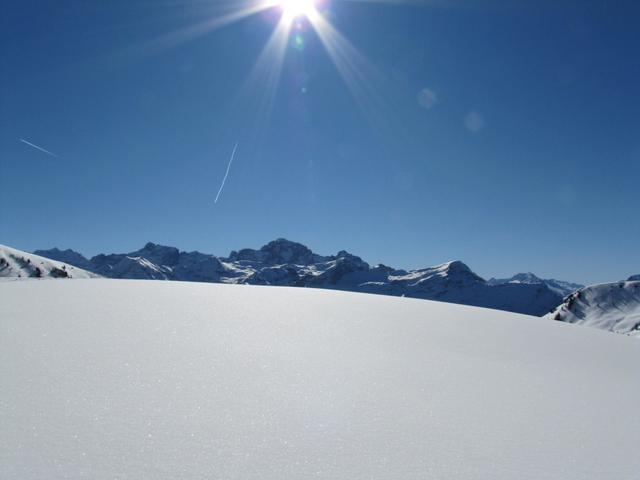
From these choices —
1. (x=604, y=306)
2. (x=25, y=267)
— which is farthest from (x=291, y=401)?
(x=604, y=306)

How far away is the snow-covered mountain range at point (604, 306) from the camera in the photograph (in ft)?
466

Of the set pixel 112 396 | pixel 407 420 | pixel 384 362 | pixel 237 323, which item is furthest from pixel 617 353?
pixel 112 396

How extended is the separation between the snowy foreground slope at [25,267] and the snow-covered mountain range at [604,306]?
652ft

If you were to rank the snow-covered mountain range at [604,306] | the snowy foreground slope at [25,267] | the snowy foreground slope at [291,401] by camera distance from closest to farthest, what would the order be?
the snowy foreground slope at [291,401] → the snowy foreground slope at [25,267] → the snow-covered mountain range at [604,306]

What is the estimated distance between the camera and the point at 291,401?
2.93 m

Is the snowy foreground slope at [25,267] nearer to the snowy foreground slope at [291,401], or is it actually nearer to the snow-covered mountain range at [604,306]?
the snowy foreground slope at [291,401]

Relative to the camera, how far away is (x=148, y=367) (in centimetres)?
337

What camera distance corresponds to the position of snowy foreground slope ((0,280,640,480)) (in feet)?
6.77

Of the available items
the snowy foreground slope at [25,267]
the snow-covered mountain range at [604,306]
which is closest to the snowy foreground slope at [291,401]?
the snow-covered mountain range at [604,306]

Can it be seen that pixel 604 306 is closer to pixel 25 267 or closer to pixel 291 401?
pixel 291 401

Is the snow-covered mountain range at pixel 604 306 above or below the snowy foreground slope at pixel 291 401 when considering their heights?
above

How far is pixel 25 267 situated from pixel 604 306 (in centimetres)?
23393

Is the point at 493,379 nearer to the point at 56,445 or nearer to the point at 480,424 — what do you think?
the point at 480,424

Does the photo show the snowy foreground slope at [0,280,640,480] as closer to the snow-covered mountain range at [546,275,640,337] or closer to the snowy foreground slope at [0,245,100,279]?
the snow-covered mountain range at [546,275,640,337]
